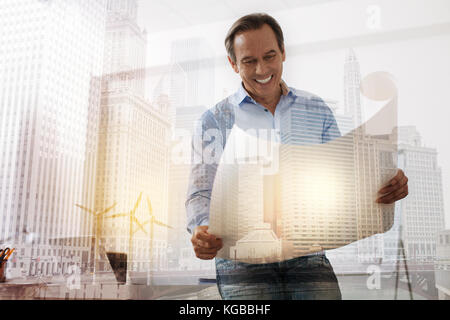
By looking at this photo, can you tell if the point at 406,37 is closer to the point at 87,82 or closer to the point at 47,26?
the point at 87,82

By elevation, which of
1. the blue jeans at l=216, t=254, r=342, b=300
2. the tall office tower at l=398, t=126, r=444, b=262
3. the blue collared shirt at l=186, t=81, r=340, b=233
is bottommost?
the blue jeans at l=216, t=254, r=342, b=300

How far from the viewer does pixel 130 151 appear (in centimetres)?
168

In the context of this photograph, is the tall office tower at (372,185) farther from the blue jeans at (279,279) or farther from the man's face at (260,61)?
the man's face at (260,61)

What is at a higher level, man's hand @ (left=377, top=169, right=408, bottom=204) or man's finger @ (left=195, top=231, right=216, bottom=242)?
man's hand @ (left=377, top=169, right=408, bottom=204)

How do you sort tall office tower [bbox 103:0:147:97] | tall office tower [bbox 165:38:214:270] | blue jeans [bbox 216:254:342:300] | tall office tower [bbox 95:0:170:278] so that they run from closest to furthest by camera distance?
blue jeans [bbox 216:254:342:300] < tall office tower [bbox 165:38:214:270] < tall office tower [bbox 95:0:170:278] < tall office tower [bbox 103:0:147:97]

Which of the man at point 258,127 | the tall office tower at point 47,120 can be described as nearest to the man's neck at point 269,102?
the man at point 258,127

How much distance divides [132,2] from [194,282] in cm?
119

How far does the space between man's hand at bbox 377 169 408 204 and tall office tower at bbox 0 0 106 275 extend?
3.81 ft

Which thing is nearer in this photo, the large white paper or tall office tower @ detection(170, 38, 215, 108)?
the large white paper

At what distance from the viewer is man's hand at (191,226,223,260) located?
123cm

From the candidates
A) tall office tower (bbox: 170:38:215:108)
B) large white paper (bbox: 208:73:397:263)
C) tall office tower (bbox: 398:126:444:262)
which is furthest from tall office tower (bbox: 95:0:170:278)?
tall office tower (bbox: 398:126:444:262)

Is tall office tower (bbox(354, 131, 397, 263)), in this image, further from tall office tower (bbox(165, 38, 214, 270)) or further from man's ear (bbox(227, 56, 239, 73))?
tall office tower (bbox(165, 38, 214, 270))

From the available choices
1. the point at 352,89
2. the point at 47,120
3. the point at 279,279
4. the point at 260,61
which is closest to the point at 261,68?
the point at 260,61

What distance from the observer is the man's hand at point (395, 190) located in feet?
4.00
